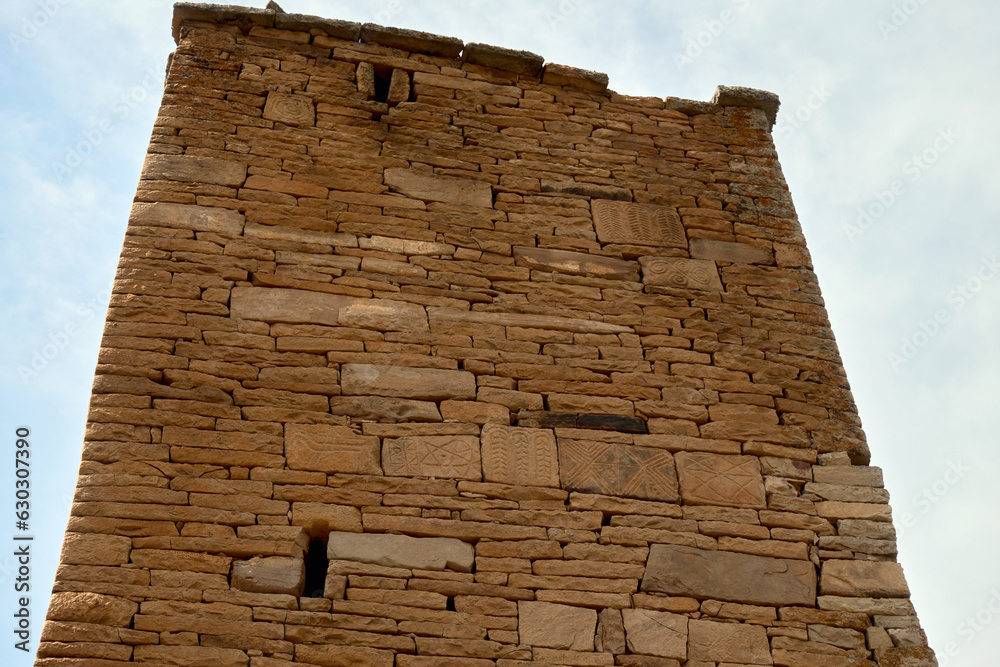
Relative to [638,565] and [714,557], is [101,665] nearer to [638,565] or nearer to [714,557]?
[638,565]

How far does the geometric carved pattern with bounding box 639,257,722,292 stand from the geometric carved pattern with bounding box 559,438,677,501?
1.14m

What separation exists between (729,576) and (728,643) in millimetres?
322

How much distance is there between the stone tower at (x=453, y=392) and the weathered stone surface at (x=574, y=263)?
2 cm

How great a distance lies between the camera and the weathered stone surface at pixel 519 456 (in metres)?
4.83

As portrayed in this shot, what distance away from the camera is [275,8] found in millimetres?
6492

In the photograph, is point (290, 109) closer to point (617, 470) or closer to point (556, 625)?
point (617, 470)

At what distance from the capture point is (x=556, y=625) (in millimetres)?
4422

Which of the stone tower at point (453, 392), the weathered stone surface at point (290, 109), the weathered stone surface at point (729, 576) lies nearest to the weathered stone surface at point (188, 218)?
the stone tower at point (453, 392)

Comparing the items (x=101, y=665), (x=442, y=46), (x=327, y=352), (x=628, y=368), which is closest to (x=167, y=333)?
(x=327, y=352)

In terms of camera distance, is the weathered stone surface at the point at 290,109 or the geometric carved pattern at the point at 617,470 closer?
the geometric carved pattern at the point at 617,470

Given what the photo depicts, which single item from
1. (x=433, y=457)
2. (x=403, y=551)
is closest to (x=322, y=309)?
(x=433, y=457)

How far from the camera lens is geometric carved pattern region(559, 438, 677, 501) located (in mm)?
4891

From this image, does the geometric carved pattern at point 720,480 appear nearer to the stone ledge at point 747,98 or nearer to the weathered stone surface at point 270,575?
the weathered stone surface at point 270,575

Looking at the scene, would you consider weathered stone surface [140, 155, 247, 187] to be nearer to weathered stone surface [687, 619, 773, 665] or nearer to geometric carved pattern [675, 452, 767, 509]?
geometric carved pattern [675, 452, 767, 509]
